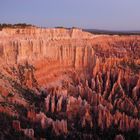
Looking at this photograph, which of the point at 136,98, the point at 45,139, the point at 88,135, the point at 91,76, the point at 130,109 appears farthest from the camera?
the point at 91,76

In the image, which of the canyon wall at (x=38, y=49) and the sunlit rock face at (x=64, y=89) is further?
the canyon wall at (x=38, y=49)

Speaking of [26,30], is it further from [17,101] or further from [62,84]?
[17,101]

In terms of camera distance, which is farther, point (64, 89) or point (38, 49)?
point (38, 49)

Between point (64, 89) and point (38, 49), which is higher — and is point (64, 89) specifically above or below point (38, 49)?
below

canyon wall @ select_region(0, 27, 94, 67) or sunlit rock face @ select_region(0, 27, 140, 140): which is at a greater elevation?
canyon wall @ select_region(0, 27, 94, 67)

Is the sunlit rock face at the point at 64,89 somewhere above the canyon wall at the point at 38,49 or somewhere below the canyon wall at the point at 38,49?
below

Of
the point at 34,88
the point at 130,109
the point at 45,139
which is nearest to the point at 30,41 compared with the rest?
the point at 34,88

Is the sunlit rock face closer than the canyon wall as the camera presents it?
Yes

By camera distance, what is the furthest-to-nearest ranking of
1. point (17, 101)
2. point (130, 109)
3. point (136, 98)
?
point (136, 98) < point (130, 109) < point (17, 101)
